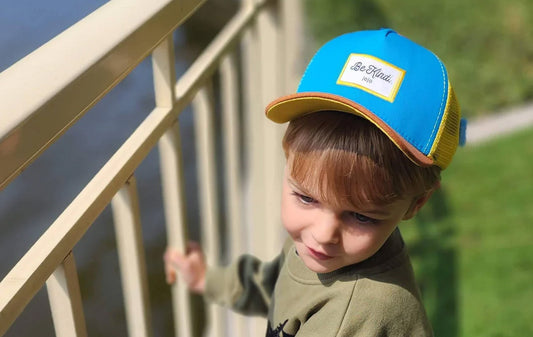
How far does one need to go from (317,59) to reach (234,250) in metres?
0.96

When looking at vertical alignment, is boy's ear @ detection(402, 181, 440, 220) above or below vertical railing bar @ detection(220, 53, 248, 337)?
above

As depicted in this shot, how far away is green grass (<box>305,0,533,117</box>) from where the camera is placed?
4496 millimetres

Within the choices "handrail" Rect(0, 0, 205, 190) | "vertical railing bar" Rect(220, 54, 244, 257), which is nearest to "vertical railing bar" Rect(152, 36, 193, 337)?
"handrail" Rect(0, 0, 205, 190)

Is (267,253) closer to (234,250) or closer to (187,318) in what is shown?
(234,250)

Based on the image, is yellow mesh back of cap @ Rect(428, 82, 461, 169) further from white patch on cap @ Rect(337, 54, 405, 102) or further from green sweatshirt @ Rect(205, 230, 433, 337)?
green sweatshirt @ Rect(205, 230, 433, 337)

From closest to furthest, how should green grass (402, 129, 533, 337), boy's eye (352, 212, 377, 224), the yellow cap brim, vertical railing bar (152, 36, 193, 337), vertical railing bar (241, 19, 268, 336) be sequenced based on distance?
the yellow cap brim < boy's eye (352, 212, 377, 224) < vertical railing bar (152, 36, 193, 337) < vertical railing bar (241, 19, 268, 336) < green grass (402, 129, 533, 337)

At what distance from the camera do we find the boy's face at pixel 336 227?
3.47 feet

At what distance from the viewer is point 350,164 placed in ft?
3.35

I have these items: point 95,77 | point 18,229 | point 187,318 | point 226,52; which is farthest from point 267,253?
point 95,77

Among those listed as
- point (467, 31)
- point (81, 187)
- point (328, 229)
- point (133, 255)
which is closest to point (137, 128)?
point (133, 255)

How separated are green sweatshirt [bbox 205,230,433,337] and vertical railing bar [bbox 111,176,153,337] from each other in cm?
26

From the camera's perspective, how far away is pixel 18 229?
4.53 ft

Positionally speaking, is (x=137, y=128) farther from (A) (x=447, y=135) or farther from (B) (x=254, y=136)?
(B) (x=254, y=136)

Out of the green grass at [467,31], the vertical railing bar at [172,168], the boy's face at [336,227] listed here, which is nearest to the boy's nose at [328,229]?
the boy's face at [336,227]
